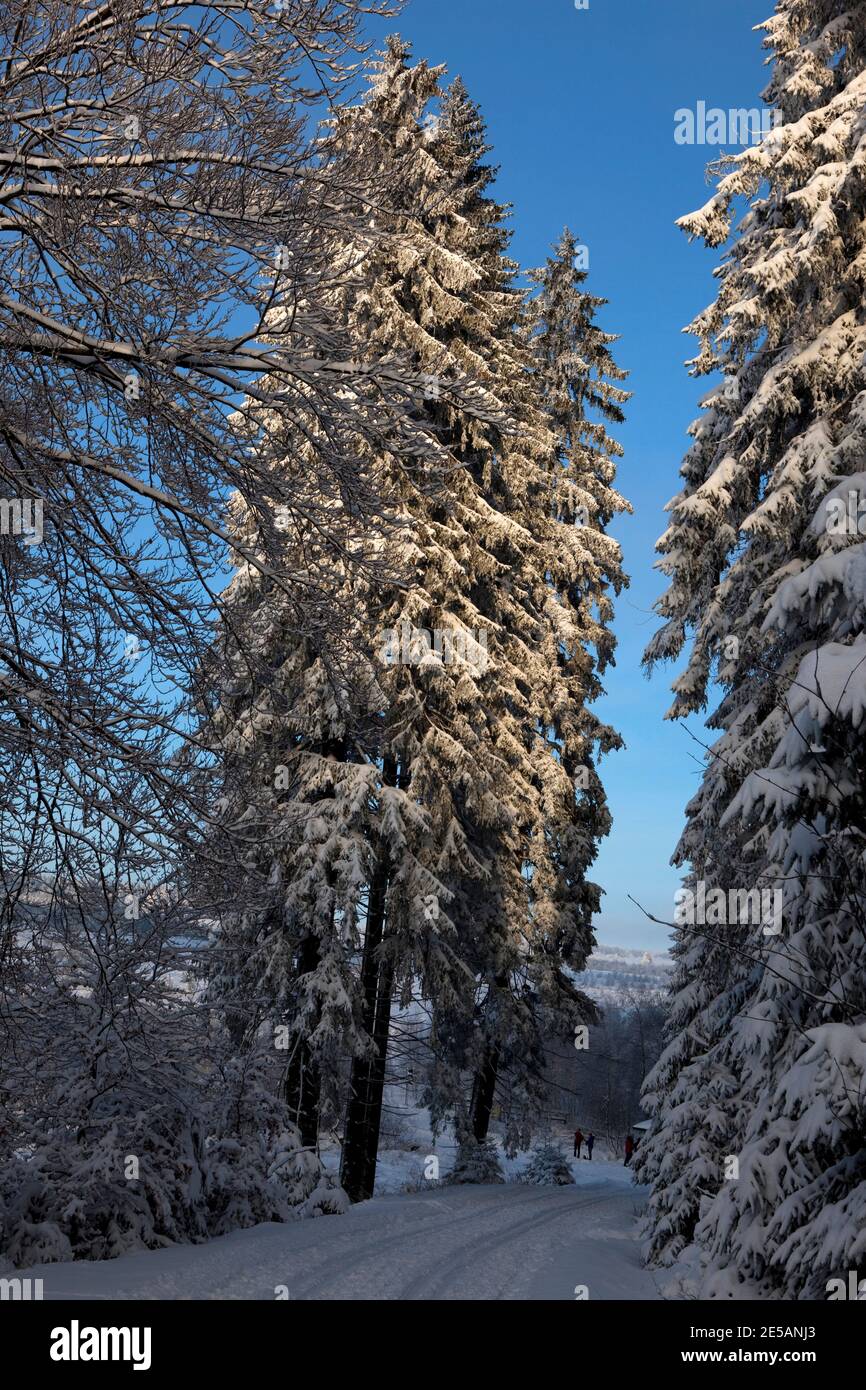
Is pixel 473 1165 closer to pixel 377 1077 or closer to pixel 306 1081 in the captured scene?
pixel 377 1077

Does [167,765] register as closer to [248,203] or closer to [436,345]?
[248,203]

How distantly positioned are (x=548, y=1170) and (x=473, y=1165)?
→ 4.05 metres

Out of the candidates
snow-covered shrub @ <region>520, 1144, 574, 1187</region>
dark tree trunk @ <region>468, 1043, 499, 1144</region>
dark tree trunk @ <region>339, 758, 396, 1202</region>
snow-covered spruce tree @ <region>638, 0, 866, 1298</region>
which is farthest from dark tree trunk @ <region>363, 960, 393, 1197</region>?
snow-covered shrub @ <region>520, 1144, 574, 1187</region>

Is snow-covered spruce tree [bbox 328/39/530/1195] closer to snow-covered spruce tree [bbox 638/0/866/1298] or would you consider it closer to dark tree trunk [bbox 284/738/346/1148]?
dark tree trunk [bbox 284/738/346/1148]

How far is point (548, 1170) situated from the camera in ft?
71.2

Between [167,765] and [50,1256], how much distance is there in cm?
510

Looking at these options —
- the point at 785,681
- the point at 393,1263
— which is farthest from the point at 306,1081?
the point at 785,681

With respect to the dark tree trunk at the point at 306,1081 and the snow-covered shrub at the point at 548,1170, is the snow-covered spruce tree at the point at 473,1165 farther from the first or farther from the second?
the dark tree trunk at the point at 306,1081

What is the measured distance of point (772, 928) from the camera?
7.25 metres

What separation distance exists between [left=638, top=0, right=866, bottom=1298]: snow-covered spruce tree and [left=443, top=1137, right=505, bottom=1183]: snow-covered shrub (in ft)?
18.7

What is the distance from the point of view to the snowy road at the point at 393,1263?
732cm

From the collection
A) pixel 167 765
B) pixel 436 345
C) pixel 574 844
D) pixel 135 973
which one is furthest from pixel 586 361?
pixel 167 765

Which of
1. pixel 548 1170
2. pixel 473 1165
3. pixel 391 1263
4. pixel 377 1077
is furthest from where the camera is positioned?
pixel 548 1170

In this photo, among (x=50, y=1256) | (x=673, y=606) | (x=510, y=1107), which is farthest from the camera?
(x=510, y=1107)
